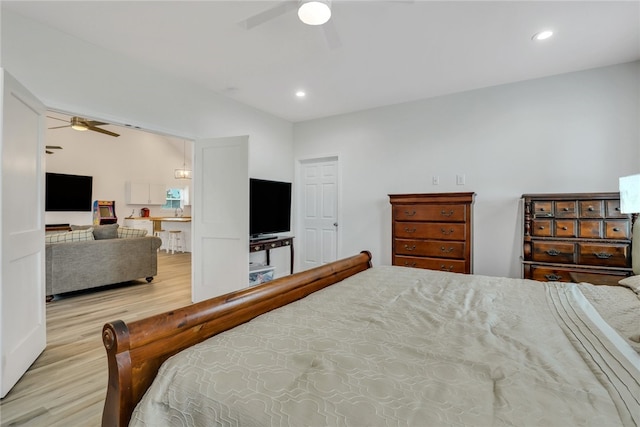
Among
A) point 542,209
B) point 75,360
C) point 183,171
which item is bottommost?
point 75,360

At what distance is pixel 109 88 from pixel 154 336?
286cm

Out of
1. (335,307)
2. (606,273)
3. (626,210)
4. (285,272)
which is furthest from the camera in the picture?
(285,272)

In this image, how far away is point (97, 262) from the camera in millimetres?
4016

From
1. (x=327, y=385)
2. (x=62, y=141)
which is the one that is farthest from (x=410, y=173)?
(x=62, y=141)

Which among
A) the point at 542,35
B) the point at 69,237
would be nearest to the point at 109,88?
the point at 69,237

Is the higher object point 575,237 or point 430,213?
point 430,213

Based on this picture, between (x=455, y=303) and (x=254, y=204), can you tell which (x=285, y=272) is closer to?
(x=254, y=204)

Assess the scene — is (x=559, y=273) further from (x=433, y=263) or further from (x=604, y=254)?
(x=433, y=263)

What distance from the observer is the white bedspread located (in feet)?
2.26

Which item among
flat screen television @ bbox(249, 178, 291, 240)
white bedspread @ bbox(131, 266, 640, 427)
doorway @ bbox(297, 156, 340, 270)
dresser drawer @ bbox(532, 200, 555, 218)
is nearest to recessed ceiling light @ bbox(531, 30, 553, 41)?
dresser drawer @ bbox(532, 200, 555, 218)

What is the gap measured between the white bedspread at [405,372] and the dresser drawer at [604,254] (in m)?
1.95

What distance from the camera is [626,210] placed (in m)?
2.11

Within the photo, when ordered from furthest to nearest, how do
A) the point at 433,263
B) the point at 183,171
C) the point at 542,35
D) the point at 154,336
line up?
the point at 183,171 → the point at 433,263 → the point at 542,35 → the point at 154,336

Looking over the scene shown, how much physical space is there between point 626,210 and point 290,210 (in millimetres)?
3723
